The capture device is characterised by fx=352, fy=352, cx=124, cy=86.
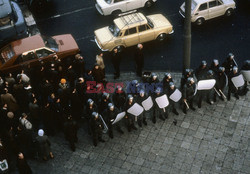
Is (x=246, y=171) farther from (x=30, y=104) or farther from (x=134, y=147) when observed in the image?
(x=30, y=104)

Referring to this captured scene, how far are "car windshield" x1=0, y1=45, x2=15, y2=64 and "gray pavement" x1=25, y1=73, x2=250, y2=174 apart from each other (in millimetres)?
4403

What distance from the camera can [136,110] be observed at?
12.0m

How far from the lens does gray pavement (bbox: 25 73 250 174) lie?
11.4 m

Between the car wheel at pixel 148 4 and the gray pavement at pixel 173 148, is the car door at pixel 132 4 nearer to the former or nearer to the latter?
Answer: the car wheel at pixel 148 4

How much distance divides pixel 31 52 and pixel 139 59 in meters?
4.59

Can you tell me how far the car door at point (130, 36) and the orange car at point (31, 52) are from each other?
2.33 metres

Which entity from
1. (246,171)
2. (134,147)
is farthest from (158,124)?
(246,171)

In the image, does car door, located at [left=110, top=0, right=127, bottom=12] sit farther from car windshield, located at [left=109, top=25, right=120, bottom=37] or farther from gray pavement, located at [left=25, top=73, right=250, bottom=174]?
gray pavement, located at [left=25, top=73, right=250, bottom=174]

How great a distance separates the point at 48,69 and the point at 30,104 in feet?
7.67

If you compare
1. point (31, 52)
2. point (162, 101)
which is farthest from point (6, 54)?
point (162, 101)

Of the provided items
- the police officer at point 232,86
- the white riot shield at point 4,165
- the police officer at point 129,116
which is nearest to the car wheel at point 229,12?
the police officer at point 232,86

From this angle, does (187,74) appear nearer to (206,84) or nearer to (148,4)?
(206,84)

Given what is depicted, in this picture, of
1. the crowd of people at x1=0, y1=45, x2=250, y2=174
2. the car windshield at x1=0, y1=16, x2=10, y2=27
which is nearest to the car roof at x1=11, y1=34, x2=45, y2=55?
the crowd of people at x1=0, y1=45, x2=250, y2=174

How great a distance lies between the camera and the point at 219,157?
11477mm
